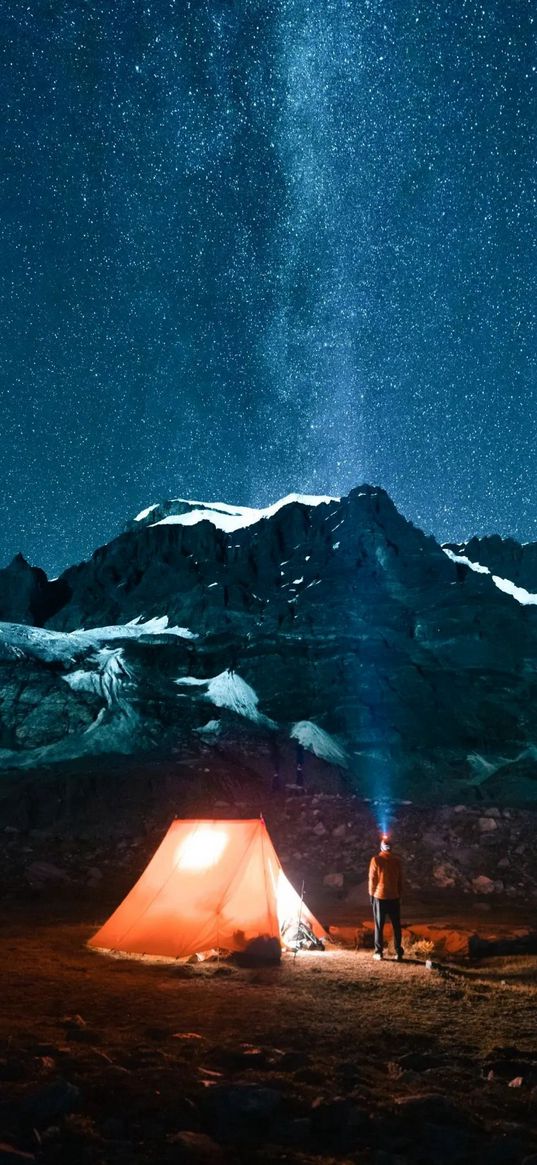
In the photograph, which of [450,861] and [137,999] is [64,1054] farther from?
[450,861]

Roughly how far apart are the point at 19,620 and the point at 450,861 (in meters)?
130

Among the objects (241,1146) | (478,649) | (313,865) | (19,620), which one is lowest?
(241,1146)

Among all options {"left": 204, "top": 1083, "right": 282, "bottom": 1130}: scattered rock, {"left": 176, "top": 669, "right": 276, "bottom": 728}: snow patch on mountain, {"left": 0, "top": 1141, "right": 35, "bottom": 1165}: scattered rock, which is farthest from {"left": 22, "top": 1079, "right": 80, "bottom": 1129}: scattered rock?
{"left": 176, "top": 669, "right": 276, "bottom": 728}: snow patch on mountain

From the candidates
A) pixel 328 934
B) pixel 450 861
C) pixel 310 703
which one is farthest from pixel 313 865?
pixel 310 703

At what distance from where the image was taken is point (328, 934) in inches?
553

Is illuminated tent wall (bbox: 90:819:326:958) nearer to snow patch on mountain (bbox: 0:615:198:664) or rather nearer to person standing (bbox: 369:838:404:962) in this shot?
person standing (bbox: 369:838:404:962)

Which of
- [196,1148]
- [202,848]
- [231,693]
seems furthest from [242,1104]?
[231,693]

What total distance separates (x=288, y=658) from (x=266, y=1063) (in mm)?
99326

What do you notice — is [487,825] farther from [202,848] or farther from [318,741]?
[318,741]

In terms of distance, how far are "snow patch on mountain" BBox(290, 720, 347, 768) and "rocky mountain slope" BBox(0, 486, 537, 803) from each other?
0.38 meters

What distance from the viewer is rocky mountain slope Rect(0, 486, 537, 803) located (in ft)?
223

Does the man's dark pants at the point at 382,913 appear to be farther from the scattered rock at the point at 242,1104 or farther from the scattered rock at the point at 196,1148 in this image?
the scattered rock at the point at 196,1148

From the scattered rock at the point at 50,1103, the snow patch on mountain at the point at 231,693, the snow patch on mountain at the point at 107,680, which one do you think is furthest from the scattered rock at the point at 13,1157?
the snow patch on mountain at the point at 231,693

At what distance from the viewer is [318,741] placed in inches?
3317
